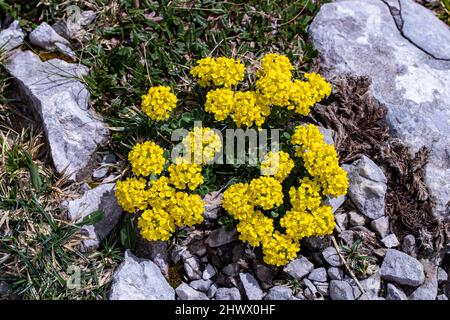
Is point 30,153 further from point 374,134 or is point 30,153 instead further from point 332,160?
point 374,134

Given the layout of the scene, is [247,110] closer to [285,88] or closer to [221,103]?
[221,103]

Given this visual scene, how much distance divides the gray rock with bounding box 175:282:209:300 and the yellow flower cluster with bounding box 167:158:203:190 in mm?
815

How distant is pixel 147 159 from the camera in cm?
413

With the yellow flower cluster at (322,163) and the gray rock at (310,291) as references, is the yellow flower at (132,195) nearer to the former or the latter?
the yellow flower cluster at (322,163)

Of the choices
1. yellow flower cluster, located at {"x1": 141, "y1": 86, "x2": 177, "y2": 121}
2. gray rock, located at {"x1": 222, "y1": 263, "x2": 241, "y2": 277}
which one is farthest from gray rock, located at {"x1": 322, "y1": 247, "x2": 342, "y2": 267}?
yellow flower cluster, located at {"x1": 141, "y1": 86, "x2": 177, "y2": 121}

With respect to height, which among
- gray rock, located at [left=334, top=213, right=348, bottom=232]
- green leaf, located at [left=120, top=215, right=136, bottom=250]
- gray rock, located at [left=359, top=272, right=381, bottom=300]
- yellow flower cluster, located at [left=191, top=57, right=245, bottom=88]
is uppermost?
yellow flower cluster, located at [left=191, top=57, right=245, bottom=88]

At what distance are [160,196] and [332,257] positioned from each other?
1485 mm

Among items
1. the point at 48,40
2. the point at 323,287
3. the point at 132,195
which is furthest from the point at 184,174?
the point at 48,40

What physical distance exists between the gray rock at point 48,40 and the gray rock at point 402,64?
2.37 m

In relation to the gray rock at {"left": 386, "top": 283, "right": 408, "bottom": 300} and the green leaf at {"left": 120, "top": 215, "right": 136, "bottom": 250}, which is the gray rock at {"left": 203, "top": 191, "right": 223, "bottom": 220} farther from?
the gray rock at {"left": 386, "top": 283, "right": 408, "bottom": 300}

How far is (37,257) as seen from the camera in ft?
13.7

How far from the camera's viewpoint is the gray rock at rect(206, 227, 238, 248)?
438cm
